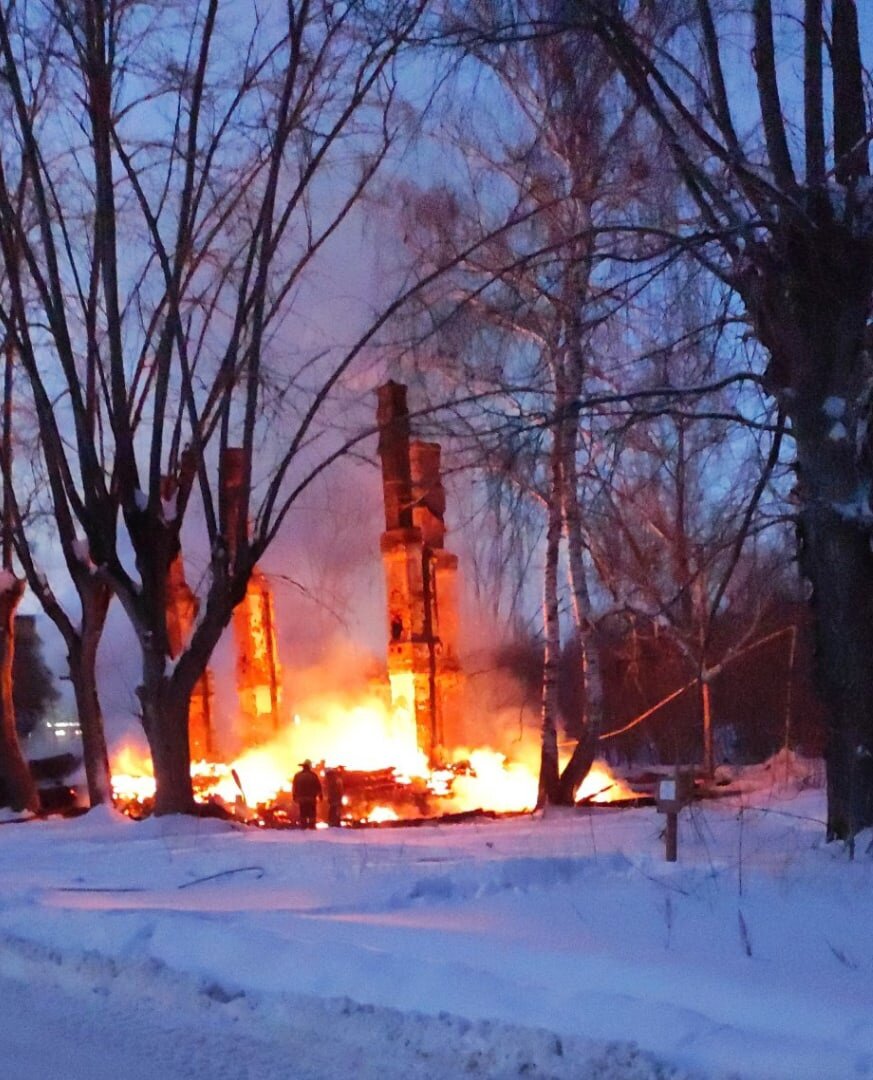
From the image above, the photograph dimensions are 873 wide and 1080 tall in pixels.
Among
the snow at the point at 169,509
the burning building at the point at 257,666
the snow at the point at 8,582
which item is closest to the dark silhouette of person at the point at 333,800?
the snow at the point at 169,509

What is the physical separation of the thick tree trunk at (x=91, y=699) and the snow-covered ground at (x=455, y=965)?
6872mm

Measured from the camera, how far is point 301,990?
18.4ft

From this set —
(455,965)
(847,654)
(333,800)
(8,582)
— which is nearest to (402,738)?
(333,800)

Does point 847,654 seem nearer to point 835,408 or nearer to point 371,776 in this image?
point 835,408

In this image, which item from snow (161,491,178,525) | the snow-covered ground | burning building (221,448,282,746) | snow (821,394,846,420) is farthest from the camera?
burning building (221,448,282,746)

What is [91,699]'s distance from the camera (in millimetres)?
16422

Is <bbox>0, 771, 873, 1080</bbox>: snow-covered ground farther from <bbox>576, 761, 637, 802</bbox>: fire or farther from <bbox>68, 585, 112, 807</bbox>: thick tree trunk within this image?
<bbox>576, 761, 637, 802</bbox>: fire

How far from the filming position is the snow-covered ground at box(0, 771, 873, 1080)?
4.71 m

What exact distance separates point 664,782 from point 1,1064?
4575mm

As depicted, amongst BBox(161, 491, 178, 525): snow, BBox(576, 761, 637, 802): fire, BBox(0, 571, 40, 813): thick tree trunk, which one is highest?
BBox(161, 491, 178, 525): snow

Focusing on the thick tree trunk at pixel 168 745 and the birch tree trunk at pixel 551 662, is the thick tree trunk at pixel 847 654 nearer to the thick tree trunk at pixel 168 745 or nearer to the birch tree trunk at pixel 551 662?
the birch tree trunk at pixel 551 662

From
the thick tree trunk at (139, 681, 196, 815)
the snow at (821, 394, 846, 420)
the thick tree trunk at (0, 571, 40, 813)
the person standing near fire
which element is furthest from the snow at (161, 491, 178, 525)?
the snow at (821, 394, 846, 420)

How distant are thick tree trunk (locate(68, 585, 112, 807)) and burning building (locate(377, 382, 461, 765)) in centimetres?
550

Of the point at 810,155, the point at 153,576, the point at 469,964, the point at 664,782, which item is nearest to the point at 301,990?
the point at 469,964
